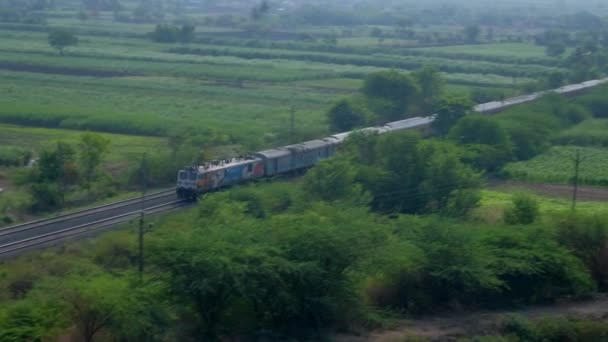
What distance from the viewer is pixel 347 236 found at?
2023 cm

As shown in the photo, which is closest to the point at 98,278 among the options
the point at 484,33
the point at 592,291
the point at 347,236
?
the point at 347,236

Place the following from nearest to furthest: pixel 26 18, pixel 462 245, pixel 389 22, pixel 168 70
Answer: pixel 462 245 → pixel 168 70 → pixel 26 18 → pixel 389 22

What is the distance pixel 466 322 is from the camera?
69.2 feet

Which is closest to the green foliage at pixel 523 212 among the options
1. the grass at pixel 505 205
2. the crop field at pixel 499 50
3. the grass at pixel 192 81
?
the grass at pixel 505 205

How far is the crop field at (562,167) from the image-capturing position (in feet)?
119

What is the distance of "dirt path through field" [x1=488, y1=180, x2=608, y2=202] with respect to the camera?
33656 millimetres

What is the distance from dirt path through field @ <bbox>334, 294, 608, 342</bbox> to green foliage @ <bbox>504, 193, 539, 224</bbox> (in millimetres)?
→ 3588

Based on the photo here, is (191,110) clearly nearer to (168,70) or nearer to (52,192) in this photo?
(168,70)

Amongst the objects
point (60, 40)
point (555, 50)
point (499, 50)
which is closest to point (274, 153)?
point (60, 40)

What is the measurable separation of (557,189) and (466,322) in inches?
584

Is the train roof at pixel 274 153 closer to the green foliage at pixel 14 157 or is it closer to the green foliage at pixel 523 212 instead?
the green foliage at pixel 14 157

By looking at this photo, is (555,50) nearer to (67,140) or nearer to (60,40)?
(60,40)

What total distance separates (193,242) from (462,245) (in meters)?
5.90

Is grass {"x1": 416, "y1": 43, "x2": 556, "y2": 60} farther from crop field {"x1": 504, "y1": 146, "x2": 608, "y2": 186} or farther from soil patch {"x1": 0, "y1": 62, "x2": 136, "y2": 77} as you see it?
crop field {"x1": 504, "y1": 146, "x2": 608, "y2": 186}
